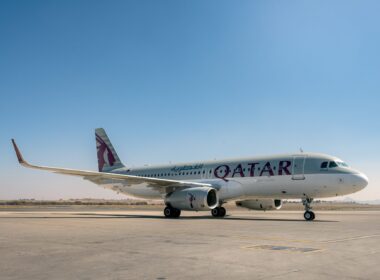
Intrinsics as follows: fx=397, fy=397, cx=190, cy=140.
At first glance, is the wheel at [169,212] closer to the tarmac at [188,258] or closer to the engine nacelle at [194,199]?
the engine nacelle at [194,199]

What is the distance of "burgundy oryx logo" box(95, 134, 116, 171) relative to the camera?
37562 millimetres

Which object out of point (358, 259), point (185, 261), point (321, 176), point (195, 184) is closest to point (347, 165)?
point (321, 176)

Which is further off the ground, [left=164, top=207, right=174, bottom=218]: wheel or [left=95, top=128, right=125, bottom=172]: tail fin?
[left=95, top=128, right=125, bottom=172]: tail fin

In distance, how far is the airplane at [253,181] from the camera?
22312mm

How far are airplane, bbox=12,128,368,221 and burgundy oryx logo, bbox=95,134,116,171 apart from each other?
9.49 meters

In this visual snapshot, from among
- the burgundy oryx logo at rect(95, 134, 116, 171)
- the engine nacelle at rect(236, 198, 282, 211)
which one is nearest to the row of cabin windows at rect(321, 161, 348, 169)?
the engine nacelle at rect(236, 198, 282, 211)

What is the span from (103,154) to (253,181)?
17767 millimetres

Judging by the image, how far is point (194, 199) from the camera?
77.6ft

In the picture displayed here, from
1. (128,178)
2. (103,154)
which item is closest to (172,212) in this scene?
(128,178)

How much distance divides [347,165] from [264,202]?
6.67 metres

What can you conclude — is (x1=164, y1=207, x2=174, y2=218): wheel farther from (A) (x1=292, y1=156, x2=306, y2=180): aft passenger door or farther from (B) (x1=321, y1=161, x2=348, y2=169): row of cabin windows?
(B) (x1=321, y1=161, x2=348, y2=169): row of cabin windows

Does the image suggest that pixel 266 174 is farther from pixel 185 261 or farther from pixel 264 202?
pixel 185 261

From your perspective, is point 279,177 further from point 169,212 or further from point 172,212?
point 169,212

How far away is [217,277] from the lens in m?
5.89
